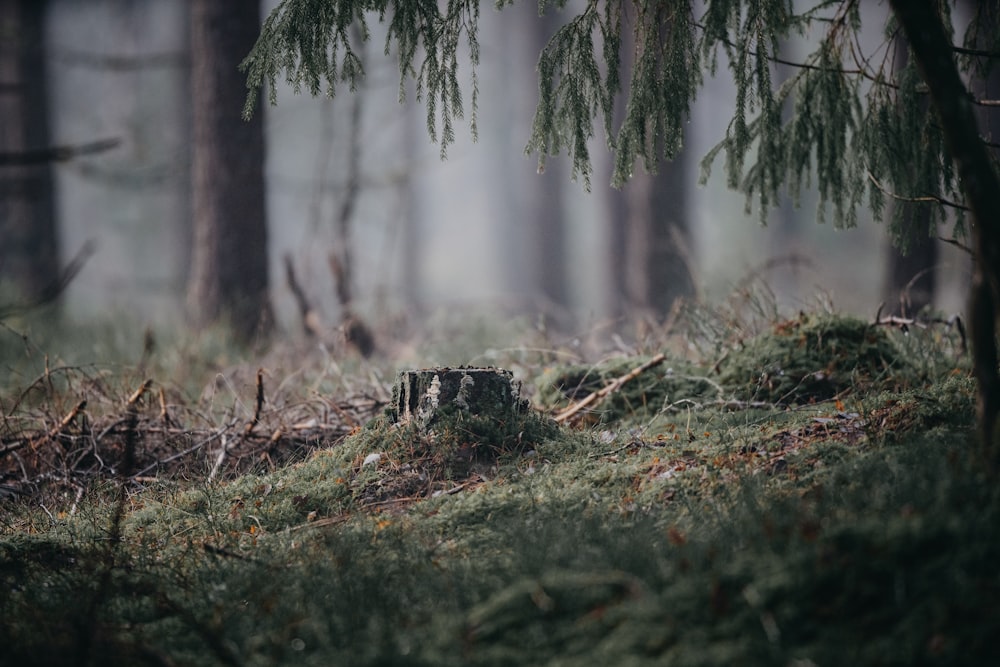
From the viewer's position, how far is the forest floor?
249cm

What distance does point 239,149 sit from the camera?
9.77 m

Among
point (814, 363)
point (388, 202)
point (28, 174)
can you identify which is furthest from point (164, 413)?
point (388, 202)

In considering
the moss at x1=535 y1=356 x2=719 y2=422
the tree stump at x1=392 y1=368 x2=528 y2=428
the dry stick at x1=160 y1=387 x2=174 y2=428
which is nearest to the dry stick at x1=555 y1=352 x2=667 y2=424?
the moss at x1=535 y1=356 x2=719 y2=422

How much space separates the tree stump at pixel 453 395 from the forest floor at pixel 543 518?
11 centimetres

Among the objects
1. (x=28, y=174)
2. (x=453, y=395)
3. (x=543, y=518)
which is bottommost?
(x=543, y=518)

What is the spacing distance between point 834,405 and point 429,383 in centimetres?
248

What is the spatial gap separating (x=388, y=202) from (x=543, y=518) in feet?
113

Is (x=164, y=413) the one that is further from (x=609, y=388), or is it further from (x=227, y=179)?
(x=227, y=179)

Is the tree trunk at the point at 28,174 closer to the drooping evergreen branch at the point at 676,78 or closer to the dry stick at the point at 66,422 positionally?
the dry stick at the point at 66,422

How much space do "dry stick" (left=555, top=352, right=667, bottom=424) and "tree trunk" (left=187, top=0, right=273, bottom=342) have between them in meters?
5.16

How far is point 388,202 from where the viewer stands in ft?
121

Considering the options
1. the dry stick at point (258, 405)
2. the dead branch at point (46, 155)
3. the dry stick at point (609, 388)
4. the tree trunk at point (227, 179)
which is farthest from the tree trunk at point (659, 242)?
the dead branch at point (46, 155)

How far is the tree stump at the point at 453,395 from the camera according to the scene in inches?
188

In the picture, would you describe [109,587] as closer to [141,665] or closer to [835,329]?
[141,665]
